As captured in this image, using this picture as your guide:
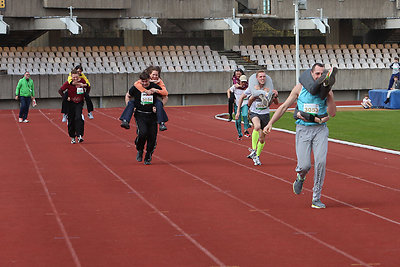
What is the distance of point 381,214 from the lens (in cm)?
1099

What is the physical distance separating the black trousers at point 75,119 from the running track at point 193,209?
5.55 feet

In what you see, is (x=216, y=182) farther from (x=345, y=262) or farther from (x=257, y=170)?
(x=345, y=262)

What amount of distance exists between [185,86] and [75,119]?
2533cm

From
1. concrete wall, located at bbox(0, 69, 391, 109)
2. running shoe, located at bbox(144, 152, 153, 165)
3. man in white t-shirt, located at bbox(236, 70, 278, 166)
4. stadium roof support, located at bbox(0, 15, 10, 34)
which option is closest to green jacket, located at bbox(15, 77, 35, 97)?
stadium roof support, located at bbox(0, 15, 10, 34)

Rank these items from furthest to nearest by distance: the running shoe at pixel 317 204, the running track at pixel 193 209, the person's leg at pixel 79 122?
1. the person's leg at pixel 79 122
2. the running shoe at pixel 317 204
3. the running track at pixel 193 209

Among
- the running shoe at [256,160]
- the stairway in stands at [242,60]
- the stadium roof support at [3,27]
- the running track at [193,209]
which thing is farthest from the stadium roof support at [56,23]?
the running shoe at [256,160]

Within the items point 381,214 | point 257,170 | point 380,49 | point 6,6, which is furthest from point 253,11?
point 381,214

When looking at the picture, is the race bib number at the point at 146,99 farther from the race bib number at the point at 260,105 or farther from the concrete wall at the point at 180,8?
the concrete wall at the point at 180,8

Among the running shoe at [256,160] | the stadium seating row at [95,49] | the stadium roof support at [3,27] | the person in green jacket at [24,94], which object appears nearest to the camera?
the running shoe at [256,160]

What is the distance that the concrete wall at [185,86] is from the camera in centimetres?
4578

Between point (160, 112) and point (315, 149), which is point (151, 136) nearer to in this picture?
point (160, 112)

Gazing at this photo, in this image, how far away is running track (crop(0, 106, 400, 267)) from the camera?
8641mm

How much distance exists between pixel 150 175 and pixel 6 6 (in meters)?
31.9

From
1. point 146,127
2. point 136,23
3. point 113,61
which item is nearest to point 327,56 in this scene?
point 136,23
